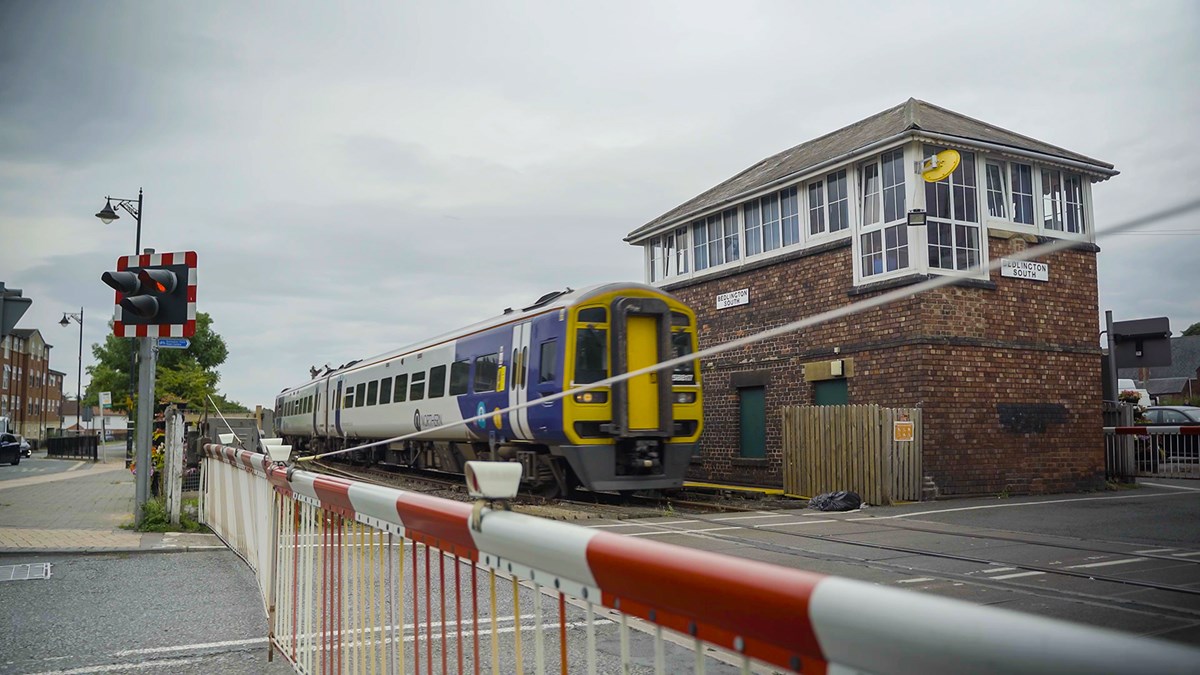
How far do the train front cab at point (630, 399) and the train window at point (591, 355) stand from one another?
14 mm

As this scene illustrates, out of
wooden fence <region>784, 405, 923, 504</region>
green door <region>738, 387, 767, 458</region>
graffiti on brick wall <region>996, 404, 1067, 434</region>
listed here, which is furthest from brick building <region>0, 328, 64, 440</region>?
graffiti on brick wall <region>996, 404, 1067, 434</region>

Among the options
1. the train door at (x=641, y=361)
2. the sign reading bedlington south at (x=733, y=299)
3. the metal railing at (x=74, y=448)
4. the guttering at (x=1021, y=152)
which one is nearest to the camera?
the train door at (x=641, y=361)

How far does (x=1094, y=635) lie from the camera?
0.91 meters

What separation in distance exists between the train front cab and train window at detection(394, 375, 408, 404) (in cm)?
666

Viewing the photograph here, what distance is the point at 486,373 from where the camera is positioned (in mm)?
14789

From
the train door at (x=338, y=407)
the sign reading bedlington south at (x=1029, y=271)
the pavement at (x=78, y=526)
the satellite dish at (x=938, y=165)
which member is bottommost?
the pavement at (x=78, y=526)

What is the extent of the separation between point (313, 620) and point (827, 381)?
47.0ft

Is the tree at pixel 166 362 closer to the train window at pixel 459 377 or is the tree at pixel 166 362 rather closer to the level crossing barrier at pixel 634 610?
the train window at pixel 459 377

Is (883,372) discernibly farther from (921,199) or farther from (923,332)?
(921,199)

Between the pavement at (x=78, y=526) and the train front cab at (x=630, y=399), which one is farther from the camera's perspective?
the train front cab at (x=630, y=399)

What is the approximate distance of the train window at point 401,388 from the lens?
61.8 feet

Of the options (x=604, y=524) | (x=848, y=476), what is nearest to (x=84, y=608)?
(x=604, y=524)

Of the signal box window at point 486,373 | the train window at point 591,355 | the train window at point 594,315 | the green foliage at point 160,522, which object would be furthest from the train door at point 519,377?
the green foliage at point 160,522

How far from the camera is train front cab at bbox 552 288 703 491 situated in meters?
12.7
